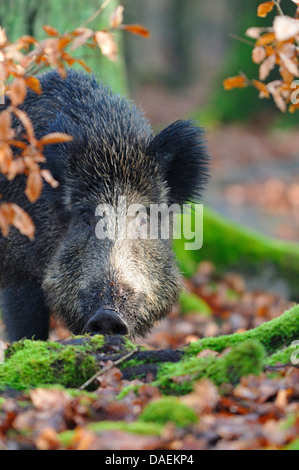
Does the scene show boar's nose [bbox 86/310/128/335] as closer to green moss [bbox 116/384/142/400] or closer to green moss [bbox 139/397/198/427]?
green moss [bbox 116/384/142/400]

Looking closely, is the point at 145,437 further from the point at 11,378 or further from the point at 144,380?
the point at 11,378

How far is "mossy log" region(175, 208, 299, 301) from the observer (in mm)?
8914

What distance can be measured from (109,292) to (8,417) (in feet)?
6.28

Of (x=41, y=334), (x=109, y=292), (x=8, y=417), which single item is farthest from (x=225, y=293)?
(x=8, y=417)

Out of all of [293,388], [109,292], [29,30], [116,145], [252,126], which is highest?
[252,126]

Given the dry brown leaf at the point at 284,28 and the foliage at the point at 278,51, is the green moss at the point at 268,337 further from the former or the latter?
the dry brown leaf at the point at 284,28

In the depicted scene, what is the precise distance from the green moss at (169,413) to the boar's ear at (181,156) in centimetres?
318

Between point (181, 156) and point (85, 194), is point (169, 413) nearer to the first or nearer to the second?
point (85, 194)

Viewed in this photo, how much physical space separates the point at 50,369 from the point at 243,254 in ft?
19.3

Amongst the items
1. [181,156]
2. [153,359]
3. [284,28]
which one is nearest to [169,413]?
[153,359]

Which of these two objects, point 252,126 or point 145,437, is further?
point 252,126

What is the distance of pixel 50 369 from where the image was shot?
3643 mm

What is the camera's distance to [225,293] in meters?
8.77

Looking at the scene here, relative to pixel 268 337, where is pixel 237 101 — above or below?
above
